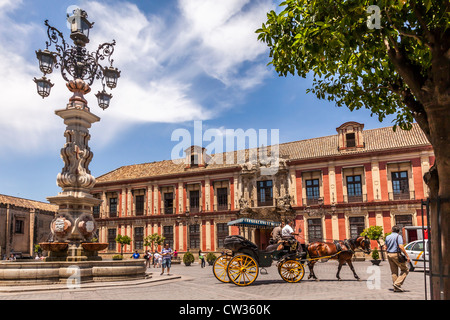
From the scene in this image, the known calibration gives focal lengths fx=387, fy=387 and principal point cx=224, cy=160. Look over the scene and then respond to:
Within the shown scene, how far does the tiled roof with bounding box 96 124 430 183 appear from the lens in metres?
29.3

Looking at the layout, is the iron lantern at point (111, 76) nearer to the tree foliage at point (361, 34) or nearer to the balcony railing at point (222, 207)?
the tree foliage at point (361, 34)

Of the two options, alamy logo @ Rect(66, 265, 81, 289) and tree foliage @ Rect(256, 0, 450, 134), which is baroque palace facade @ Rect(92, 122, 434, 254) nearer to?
alamy logo @ Rect(66, 265, 81, 289)

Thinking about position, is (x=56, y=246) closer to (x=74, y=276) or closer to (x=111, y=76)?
(x=74, y=276)

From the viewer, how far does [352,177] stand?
30.2m

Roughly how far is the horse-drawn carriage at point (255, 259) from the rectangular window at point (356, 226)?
62.1 feet

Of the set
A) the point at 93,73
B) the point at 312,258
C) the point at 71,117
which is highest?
the point at 93,73

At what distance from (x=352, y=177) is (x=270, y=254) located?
811 inches

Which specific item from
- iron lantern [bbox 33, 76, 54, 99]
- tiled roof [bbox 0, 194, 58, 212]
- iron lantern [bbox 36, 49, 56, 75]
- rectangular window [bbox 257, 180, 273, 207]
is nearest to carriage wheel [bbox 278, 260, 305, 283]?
iron lantern [bbox 33, 76, 54, 99]

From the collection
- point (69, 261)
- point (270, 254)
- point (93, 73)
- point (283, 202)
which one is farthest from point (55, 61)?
point (283, 202)

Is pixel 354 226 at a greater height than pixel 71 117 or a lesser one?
lesser

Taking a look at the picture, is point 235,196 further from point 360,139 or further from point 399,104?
point 399,104

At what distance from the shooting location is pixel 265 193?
32.8 m

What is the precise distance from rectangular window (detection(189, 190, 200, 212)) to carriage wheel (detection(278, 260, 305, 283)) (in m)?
23.8
